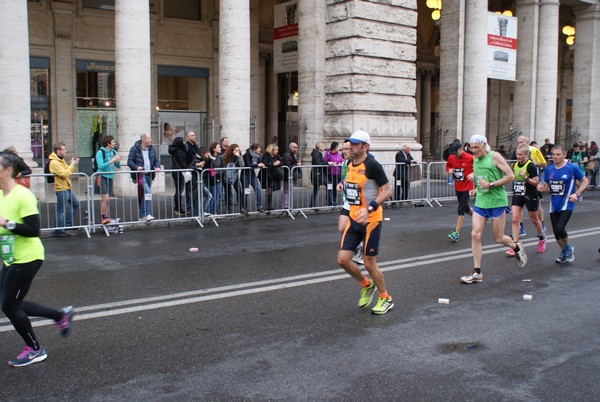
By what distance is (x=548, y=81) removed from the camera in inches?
1110

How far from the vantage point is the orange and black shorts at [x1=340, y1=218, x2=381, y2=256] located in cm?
704

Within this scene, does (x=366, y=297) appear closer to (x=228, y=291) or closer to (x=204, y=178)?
(x=228, y=291)

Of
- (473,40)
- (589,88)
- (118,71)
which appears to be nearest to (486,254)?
(118,71)

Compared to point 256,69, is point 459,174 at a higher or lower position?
lower

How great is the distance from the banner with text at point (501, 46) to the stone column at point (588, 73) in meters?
7.75

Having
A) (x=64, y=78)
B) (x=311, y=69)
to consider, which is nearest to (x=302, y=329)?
(x=311, y=69)

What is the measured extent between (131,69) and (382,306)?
12.9 m

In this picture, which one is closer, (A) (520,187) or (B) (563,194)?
(B) (563,194)

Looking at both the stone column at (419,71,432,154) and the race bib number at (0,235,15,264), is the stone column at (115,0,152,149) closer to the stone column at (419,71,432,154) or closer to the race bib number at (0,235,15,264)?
the race bib number at (0,235,15,264)

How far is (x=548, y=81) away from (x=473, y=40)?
5.72 m

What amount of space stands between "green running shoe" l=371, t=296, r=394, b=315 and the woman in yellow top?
3.46 m

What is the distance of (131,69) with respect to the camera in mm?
17625

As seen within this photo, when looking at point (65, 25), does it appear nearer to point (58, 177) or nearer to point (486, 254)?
point (58, 177)

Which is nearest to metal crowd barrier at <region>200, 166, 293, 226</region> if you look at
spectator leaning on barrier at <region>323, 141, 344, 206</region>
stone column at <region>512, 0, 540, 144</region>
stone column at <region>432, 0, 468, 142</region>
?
spectator leaning on barrier at <region>323, 141, 344, 206</region>
